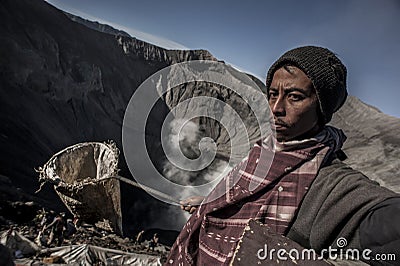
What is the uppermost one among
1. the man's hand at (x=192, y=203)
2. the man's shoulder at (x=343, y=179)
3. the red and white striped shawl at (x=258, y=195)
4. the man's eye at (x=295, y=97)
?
the man's eye at (x=295, y=97)

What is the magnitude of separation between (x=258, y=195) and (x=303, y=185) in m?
0.14

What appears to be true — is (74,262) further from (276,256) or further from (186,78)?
(186,78)

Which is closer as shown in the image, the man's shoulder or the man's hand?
the man's shoulder

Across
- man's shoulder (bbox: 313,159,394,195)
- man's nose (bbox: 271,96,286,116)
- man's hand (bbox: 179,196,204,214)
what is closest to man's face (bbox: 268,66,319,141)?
man's nose (bbox: 271,96,286,116)

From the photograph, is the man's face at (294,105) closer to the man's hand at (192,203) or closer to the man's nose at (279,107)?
the man's nose at (279,107)

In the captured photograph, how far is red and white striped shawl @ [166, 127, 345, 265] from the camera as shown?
94 cm

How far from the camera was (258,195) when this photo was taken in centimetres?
101

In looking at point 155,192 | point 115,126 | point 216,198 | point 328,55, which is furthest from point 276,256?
point 115,126

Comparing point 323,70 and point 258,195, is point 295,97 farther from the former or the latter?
point 258,195

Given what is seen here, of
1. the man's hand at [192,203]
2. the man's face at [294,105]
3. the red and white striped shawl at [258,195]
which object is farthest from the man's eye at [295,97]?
the man's hand at [192,203]

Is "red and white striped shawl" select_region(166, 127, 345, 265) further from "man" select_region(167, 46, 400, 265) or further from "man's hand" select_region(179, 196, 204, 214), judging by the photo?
"man's hand" select_region(179, 196, 204, 214)

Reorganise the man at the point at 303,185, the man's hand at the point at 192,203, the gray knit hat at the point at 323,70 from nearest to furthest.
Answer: the man at the point at 303,185
the gray knit hat at the point at 323,70
the man's hand at the point at 192,203

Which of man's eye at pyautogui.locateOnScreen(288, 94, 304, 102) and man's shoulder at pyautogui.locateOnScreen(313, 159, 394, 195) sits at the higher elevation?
man's eye at pyautogui.locateOnScreen(288, 94, 304, 102)

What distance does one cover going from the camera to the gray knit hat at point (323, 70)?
0.93 m
